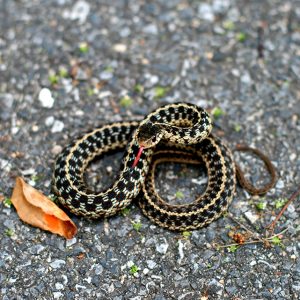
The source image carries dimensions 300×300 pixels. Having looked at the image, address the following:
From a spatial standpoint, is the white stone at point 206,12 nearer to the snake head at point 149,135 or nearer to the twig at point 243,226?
the snake head at point 149,135

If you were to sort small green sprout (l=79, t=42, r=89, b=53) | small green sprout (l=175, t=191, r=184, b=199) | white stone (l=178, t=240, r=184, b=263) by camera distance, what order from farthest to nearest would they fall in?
1. small green sprout (l=79, t=42, r=89, b=53)
2. small green sprout (l=175, t=191, r=184, b=199)
3. white stone (l=178, t=240, r=184, b=263)

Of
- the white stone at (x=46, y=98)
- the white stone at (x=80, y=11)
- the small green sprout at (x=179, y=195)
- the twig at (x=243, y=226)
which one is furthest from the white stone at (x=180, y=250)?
the white stone at (x=80, y=11)

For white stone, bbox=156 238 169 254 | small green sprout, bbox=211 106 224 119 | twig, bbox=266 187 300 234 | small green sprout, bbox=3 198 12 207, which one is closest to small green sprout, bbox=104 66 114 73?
small green sprout, bbox=211 106 224 119

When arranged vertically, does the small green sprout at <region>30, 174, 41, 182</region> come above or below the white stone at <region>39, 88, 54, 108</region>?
below

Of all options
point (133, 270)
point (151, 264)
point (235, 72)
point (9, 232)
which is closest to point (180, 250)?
point (151, 264)

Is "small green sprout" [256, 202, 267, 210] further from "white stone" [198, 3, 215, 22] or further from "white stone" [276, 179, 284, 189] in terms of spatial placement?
"white stone" [198, 3, 215, 22]

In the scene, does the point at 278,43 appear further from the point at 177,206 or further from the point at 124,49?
the point at 177,206

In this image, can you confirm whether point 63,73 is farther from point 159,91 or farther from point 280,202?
point 280,202
